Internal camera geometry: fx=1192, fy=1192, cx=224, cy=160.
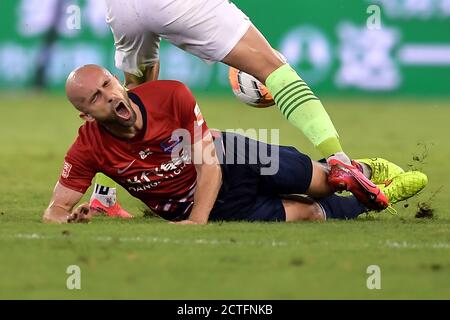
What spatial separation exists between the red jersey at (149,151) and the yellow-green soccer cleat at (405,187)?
1.34m

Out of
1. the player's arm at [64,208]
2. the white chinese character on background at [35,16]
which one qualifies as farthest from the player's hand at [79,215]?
the white chinese character on background at [35,16]

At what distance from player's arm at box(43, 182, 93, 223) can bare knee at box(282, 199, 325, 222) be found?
1.23 meters

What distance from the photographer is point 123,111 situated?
6.72 meters

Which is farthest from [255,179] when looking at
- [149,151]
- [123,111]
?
[123,111]

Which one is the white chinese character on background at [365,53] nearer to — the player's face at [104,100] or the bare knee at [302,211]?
the bare knee at [302,211]

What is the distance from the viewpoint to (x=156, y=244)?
20.2 feet

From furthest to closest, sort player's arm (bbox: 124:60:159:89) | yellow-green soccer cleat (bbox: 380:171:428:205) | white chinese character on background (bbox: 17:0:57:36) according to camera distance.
A: white chinese character on background (bbox: 17:0:57:36) < player's arm (bbox: 124:60:159:89) < yellow-green soccer cleat (bbox: 380:171:428:205)

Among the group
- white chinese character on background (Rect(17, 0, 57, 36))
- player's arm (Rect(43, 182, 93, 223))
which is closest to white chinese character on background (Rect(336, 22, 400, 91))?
white chinese character on background (Rect(17, 0, 57, 36))

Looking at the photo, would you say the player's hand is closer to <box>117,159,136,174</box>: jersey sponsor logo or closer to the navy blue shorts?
<box>117,159,136,174</box>: jersey sponsor logo

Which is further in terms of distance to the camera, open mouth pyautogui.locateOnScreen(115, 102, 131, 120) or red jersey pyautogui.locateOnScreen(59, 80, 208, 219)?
red jersey pyautogui.locateOnScreen(59, 80, 208, 219)

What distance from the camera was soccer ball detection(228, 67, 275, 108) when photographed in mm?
7720

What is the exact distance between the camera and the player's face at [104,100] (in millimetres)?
6627

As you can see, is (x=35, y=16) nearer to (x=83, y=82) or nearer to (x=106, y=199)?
(x=106, y=199)
